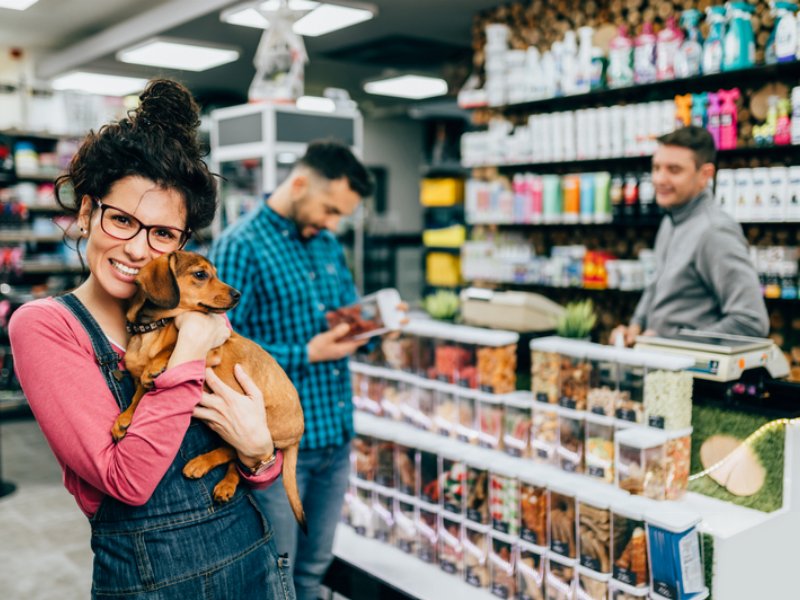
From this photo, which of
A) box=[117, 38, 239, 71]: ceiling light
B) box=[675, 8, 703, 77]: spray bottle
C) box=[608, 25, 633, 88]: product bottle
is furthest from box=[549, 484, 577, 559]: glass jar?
box=[117, 38, 239, 71]: ceiling light

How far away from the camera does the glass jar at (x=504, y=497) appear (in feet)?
8.07

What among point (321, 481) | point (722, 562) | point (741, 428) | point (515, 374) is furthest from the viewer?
point (515, 374)

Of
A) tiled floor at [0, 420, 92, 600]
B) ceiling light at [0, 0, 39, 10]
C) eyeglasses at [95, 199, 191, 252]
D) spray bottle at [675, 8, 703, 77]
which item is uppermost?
ceiling light at [0, 0, 39, 10]

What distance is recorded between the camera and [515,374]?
2857 mm

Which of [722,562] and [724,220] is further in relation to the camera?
[724,220]

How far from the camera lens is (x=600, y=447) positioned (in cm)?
237

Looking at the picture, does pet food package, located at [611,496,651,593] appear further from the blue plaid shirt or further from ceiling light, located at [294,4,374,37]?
ceiling light, located at [294,4,374,37]

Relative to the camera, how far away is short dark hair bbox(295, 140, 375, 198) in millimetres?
2502

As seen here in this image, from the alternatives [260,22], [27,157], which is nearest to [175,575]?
[260,22]

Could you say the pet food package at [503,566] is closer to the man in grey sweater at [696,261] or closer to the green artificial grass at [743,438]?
the green artificial grass at [743,438]

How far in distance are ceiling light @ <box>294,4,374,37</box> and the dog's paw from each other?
5.32 metres

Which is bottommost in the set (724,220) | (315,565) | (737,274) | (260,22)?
(315,565)

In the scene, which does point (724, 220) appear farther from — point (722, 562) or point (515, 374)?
point (722, 562)

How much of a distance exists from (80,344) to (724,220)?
9.66 feet
